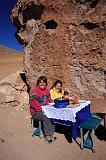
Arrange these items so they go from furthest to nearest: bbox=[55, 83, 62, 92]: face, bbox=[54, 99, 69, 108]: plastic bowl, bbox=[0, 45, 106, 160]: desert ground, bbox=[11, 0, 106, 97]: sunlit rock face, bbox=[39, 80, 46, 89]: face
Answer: bbox=[11, 0, 106, 97]: sunlit rock face, bbox=[55, 83, 62, 92]: face, bbox=[39, 80, 46, 89]: face, bbox=[54, 99, 69, 108]: plastic bowl, bbox=[0, 45, 106, 160]: desert ground

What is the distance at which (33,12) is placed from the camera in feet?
35.2

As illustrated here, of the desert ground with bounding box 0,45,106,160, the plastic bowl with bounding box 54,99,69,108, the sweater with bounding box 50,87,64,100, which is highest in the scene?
the sweater with bounding box 50,87,64,100

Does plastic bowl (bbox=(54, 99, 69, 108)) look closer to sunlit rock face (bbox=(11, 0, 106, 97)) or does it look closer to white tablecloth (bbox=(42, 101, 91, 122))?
white tablecloth (bbox=(42, 101, 91, 122))

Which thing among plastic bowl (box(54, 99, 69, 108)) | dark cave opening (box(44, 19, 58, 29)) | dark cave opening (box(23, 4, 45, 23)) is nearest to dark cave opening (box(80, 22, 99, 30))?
dark cave opening (box(44, 19, 58, 29))

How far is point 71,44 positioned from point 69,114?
363 cm

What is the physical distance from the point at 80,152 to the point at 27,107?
15.5ft

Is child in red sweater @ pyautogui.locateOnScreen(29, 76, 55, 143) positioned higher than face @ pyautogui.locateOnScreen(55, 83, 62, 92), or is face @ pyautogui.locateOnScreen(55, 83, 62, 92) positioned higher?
face @ pyautogui.locateOnScreen(55, 83, 62, 92)

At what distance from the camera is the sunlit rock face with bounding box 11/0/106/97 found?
9258 mm

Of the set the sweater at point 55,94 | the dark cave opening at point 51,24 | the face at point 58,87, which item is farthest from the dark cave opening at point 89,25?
the sweater at point 55,94

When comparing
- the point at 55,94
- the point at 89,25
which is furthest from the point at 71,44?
the point at 55,94

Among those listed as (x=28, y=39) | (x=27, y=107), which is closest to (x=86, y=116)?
(x=27, y=107)

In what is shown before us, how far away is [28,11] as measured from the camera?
1084cm

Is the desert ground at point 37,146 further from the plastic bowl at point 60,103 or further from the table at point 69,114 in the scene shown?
the plastic bowl at point 60,103

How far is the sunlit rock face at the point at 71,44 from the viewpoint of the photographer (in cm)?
926
